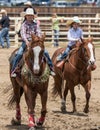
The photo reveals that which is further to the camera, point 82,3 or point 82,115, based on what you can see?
point 82,3

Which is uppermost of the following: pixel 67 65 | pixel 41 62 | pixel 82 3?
pixel 41 62

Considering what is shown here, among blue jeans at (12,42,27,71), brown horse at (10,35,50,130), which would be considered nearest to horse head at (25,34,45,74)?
brown horse at (10,35,50,130)

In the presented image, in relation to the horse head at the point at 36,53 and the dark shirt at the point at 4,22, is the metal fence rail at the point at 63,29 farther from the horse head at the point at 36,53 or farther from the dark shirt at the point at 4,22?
the horse head at the point at 36,53

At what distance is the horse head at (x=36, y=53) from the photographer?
8977mm

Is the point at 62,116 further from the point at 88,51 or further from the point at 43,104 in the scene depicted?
the point at 43,104

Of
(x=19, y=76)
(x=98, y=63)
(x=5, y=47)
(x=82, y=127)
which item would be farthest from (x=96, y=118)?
(x=5, y=47)

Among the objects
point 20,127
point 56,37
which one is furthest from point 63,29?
point 20,127

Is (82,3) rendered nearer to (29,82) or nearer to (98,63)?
(98,63)

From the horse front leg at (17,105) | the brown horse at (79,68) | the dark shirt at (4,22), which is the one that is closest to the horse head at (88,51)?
the brown horse at (79,68)

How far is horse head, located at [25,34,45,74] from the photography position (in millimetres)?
Answer: 8977

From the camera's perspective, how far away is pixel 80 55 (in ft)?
38.0

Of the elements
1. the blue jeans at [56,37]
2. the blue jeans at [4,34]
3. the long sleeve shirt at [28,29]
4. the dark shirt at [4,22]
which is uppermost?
the long sleeve shirt at [28,29]

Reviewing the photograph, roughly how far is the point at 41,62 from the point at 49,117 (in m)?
2.10

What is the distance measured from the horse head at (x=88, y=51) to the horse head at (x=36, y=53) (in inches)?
75.0
